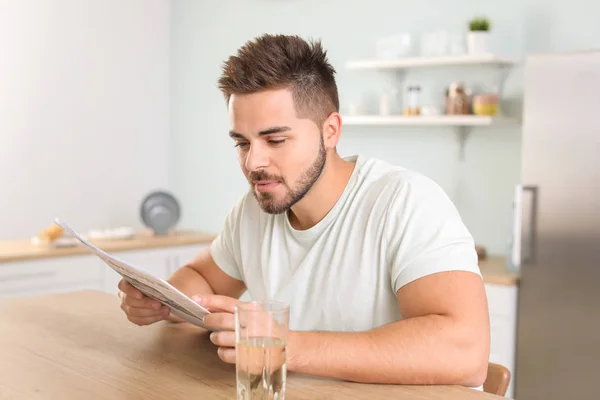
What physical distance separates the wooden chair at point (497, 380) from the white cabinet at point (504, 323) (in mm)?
1695

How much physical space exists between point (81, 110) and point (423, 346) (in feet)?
12.4

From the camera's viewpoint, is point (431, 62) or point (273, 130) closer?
point (273, 130)

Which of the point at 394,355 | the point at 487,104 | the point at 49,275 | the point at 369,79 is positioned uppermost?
the point at 369,79

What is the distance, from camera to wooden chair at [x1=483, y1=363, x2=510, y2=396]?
1.47m

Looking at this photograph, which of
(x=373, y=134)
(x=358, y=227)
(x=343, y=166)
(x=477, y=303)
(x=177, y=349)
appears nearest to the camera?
(x=477, y=303)

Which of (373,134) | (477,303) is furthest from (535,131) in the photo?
(477,303)

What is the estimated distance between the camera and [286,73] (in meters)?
1.59

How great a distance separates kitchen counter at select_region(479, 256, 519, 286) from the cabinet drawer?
1844 mm

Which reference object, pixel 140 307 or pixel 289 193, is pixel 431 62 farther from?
pixel 140 307

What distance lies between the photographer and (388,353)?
1.30m

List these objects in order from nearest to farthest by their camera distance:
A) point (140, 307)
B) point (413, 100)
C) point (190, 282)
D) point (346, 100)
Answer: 1. point (140, 307)
2. point (190, 282)
3. point (413, 100)
4. point (346, 100)

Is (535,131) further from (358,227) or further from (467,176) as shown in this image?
(358,227)

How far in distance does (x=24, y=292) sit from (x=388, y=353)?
8.21 ft

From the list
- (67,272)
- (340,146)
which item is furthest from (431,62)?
(67,272)
